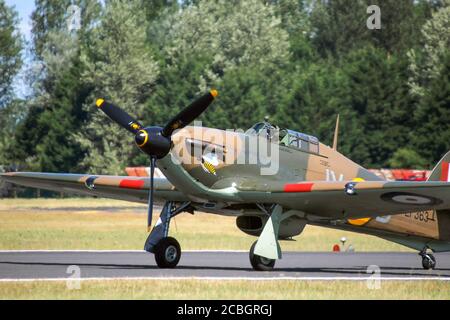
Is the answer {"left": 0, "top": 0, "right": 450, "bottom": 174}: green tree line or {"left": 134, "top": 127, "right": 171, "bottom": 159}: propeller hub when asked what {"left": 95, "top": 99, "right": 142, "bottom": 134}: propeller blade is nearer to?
{"left": 134, "top": 127, "right": 171, "bottom": 159}: propeller hub

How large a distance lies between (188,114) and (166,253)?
327cm

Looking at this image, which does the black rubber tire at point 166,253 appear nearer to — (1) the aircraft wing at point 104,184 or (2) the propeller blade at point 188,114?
(1) the aircraft wing at point 104,184

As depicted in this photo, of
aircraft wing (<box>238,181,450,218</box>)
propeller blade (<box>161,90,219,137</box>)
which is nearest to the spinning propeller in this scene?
propeller blade (<box>161,90,219,137</box>)

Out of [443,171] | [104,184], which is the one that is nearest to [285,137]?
[443,171]

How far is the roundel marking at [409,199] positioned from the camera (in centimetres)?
1988

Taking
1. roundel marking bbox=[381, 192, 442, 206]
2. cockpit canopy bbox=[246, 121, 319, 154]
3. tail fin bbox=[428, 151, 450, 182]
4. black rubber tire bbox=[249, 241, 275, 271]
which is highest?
cockpit canopy bbox=[246, 121, 319, 154]

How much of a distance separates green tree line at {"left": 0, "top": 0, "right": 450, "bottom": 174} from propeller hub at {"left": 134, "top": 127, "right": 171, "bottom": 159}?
188 feet

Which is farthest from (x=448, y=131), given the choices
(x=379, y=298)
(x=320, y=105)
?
(x=379, y=298)

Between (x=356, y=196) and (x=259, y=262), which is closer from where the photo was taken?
(x=356, y=196)

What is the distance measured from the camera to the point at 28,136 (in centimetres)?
8831

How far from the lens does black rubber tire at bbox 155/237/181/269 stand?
21.0 metres

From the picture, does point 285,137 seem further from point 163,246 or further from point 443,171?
point 443,171

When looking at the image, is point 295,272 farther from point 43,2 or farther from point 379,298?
point 43,2

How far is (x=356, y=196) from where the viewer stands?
66.6 ft
